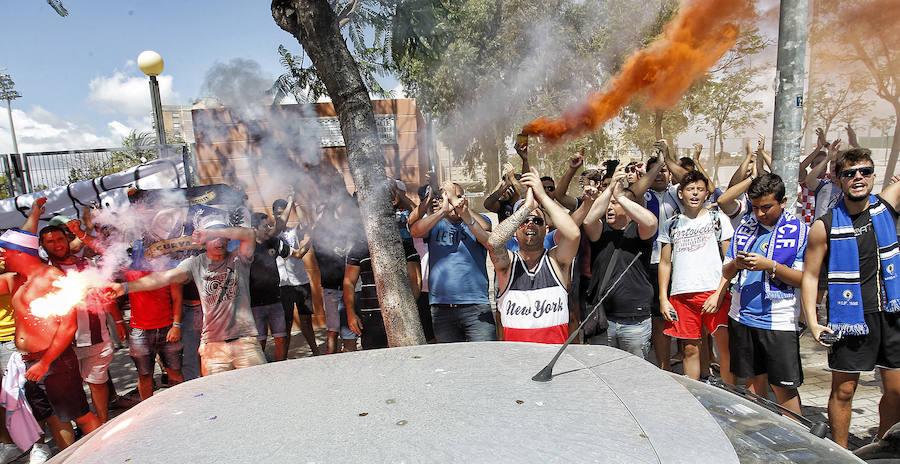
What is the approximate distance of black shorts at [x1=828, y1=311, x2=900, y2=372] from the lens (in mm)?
3107

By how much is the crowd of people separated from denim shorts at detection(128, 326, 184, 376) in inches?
0.6

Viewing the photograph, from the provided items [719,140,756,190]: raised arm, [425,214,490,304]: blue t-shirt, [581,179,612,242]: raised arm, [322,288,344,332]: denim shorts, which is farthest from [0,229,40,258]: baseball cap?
[719,140,756,190]: raised arm

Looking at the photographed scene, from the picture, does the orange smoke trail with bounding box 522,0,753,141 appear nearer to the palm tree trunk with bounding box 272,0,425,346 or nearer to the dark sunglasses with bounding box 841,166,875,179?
the palm tree trunk with bounding box 272,0,425,346

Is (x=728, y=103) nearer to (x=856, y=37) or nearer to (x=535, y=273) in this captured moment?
(x=856, y=37)

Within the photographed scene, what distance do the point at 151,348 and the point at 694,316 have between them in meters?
4.71

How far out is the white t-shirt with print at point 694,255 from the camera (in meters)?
4.11

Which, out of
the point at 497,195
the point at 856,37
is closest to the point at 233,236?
the point at 497,195

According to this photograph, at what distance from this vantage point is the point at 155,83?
6520 millimetres

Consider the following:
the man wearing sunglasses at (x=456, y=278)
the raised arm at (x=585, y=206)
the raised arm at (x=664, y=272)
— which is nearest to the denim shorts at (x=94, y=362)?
the man wearing sunglasses at (x=456, y=278)

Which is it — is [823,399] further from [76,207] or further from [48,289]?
[76,207]

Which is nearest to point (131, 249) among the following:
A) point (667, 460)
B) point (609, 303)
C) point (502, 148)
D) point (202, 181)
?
point (202, 181)

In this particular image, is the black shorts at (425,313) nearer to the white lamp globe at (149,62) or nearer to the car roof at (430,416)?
the car roof at (430,416)

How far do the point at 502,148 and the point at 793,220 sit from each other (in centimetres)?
788

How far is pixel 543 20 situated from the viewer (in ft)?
27.6
